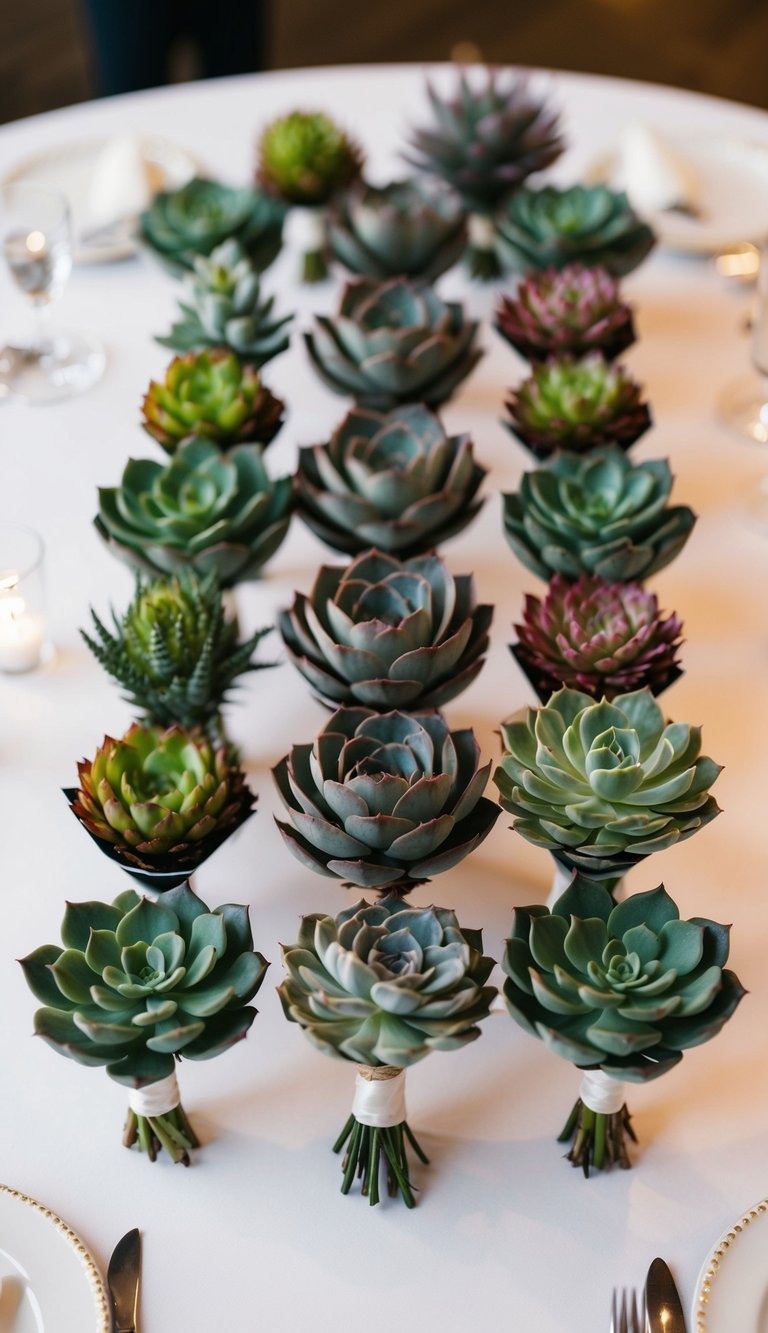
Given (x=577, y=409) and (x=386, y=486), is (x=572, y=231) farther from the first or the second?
(x=386, y=486)

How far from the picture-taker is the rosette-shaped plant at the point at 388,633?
75cm

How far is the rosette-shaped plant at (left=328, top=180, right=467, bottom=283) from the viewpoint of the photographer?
113 centimetres

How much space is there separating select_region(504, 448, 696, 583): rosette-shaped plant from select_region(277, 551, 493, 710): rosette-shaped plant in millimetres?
87

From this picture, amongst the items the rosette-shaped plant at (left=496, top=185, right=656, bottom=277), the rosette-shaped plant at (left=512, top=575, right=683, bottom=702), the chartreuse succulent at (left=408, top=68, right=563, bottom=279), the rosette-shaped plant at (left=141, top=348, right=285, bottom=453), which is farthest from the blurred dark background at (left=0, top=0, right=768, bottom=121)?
A: the rosette-shaped plant at (left=512, top=575, right=683, bottom=702)

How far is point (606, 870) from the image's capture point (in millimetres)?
717

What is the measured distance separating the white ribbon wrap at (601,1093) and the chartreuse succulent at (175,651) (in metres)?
0.30

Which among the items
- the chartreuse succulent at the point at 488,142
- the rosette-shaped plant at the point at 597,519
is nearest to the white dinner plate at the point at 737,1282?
the rosette-shaped plant at the point at 597,519

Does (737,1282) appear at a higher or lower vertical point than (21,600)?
lower

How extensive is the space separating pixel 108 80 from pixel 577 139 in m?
0.93

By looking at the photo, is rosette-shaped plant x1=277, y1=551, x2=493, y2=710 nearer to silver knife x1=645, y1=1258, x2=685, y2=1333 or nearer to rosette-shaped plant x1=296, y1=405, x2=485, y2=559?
rosette-shaped plant x1=296, y1=405, x2=485, y2=559

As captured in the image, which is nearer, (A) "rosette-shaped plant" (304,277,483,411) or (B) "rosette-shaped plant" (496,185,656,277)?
(A) "rosette-shaped plant" (304,277,483,411)

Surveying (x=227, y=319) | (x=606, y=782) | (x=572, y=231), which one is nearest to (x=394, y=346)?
(x=227, y=319)

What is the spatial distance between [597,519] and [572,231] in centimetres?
40

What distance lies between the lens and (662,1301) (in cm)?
63
